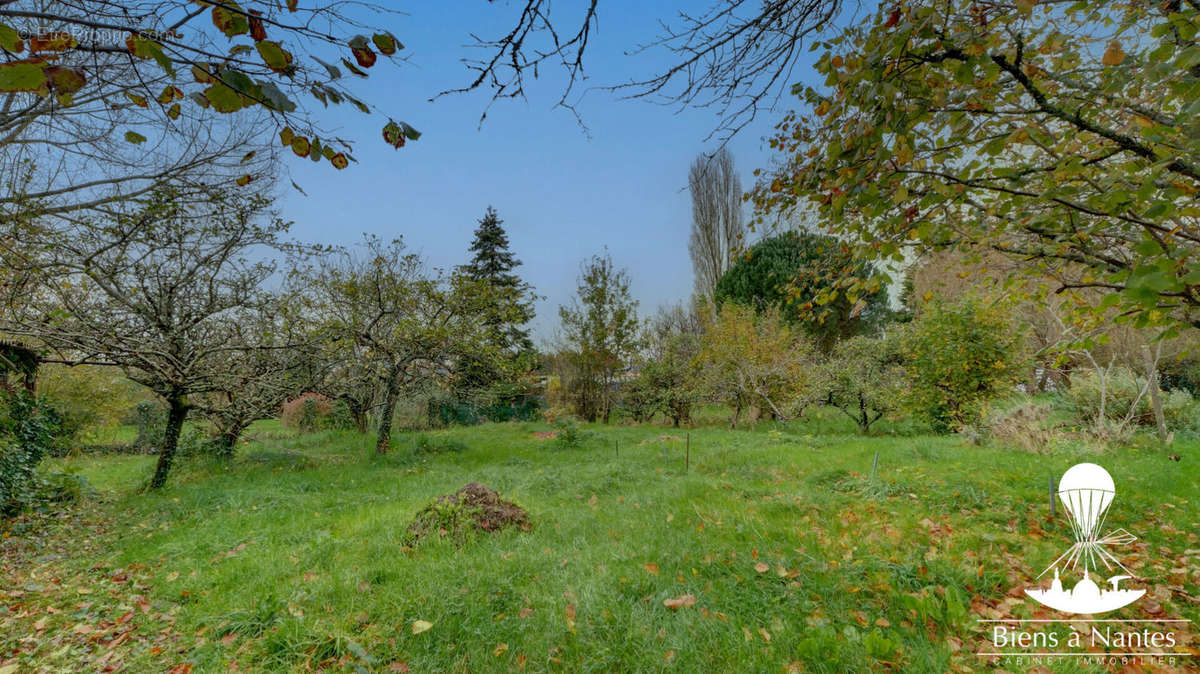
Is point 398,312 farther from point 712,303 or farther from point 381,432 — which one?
point 712,303

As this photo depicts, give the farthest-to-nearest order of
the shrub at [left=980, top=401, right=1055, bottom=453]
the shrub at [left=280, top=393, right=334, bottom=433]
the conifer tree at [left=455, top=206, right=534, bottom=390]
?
the shrub at [left=280, top=393, right=334, bottom=433]
the conifer tree at [left=455, top=206, right=534, bottom=390]
the shrub at [left=980, top=401, right=1055, bottom=453]

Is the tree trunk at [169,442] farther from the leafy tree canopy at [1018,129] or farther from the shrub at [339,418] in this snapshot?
the leafy tree canopy at [1018,129]

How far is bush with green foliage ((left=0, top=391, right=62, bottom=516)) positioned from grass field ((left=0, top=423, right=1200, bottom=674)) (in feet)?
1.67

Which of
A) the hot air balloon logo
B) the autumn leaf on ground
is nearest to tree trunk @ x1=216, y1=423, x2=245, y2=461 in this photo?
the autumn leaf on ground

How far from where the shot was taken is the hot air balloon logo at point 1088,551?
2.72m

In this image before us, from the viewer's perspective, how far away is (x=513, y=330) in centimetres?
2388

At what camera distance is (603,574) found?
3357mm

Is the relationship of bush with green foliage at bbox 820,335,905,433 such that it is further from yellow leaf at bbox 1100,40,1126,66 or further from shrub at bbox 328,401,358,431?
shrub at bbox 328,401,358,431

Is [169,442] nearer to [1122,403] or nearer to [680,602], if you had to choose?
[680,602]

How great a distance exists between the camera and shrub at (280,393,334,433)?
17406mm

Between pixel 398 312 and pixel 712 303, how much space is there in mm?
15710

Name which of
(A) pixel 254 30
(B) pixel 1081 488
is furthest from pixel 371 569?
(B) pixel 1081 488

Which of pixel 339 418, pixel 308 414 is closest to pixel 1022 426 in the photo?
pixel 339 418

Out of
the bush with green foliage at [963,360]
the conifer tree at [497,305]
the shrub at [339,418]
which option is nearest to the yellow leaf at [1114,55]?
the bush with green foliage at [963,360]
